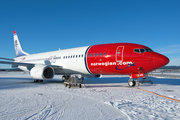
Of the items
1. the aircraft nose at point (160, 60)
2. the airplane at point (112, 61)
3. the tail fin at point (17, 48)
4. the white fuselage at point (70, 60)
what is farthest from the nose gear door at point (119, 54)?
the tail fin at point (17, 48)

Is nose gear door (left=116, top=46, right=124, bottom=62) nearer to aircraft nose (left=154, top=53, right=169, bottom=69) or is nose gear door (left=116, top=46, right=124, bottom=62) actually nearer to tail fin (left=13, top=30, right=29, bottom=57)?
aircraft nose (left=154, top=53, right=169, bottom=69)

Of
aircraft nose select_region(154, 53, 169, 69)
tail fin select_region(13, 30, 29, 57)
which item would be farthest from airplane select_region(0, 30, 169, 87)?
tail fin select_region(13, 30, 29, 57)

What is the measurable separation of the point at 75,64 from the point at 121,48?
4615mm

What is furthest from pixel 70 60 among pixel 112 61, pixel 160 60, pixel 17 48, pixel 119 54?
pixel 17 48

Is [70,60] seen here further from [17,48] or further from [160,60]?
[17,48]

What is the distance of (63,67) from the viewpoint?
14.2m

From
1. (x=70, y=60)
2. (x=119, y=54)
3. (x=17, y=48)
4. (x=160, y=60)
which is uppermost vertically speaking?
(x=17, y=48)

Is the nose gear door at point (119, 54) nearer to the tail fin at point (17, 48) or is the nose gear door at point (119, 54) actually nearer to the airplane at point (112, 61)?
the airplane at point (112, 61)

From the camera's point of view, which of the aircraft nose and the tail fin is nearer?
the aircraft nose

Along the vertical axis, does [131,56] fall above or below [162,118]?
above

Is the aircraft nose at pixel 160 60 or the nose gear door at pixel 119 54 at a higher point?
the nose gear door at pixel 119 54

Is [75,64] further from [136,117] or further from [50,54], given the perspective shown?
[136,117]

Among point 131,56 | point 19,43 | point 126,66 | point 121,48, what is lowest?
point 126,66

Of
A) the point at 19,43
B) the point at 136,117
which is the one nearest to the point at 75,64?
the point at 136,117
